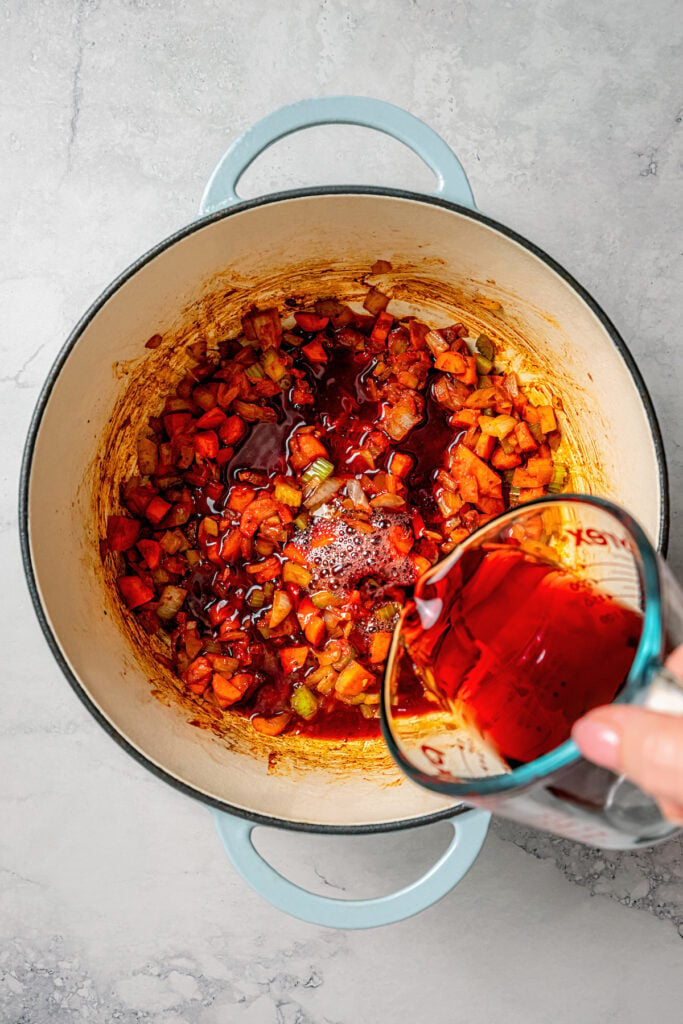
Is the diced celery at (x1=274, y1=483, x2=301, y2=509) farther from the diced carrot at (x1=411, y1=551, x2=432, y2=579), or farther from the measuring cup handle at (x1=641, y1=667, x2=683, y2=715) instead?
the measuring cup handle at (x1=641, y1=667, x2=683, y2=715)

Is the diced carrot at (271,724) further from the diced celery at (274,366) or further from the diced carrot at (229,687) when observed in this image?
the diced celery at (274,366)

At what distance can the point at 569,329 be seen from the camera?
4.45 feet

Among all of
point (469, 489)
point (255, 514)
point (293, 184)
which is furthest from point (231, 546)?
point (293, 184)

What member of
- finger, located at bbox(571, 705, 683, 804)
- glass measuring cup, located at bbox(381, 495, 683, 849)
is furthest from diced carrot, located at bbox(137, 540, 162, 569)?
finger, located at bbox(571, 705, 683, 804)

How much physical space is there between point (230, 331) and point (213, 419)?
17 cm

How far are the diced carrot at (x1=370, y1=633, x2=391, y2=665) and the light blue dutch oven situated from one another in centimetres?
15

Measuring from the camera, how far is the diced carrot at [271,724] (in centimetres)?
148

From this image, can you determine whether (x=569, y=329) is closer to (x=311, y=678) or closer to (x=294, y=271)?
(x=294, y=271)

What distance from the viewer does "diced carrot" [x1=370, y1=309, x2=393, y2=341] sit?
5.12 ft

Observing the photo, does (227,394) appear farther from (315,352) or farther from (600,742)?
(600,742)

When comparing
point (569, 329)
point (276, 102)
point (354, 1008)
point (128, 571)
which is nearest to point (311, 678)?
point (128, 571)

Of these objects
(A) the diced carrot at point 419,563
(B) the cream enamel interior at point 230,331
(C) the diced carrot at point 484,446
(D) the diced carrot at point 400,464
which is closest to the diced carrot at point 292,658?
(B) the cream enamel interior at point 230,331

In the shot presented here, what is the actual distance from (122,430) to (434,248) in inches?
24.0

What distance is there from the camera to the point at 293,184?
1498 mm
